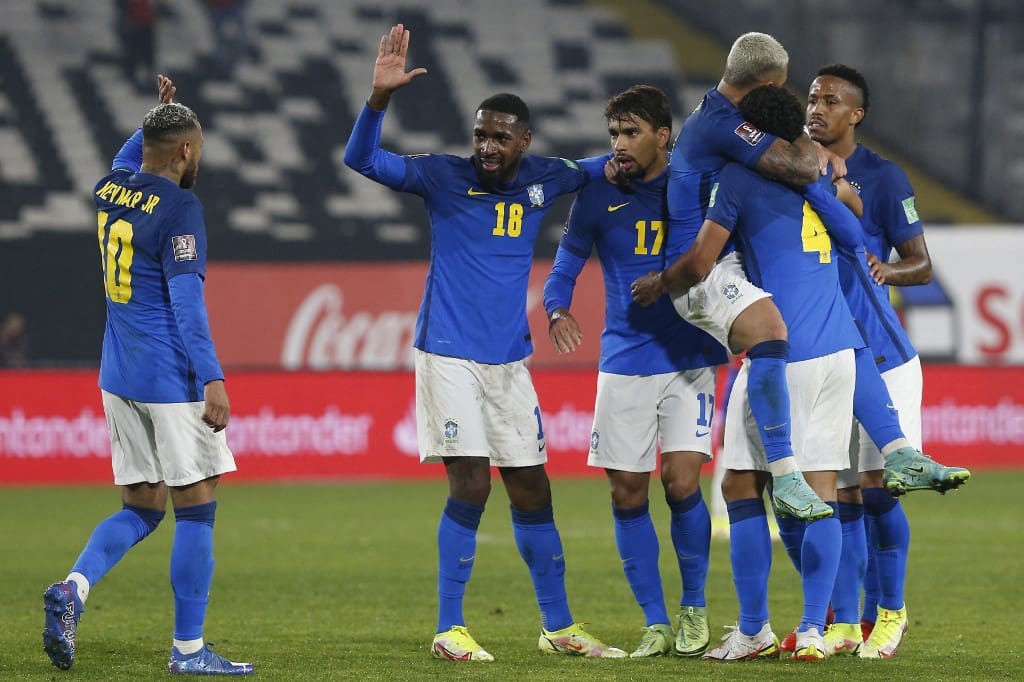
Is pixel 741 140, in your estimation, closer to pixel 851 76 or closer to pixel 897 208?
pixel 851 76

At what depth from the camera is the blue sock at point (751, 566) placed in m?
5.86

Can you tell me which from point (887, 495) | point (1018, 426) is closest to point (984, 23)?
point (1018, 426)

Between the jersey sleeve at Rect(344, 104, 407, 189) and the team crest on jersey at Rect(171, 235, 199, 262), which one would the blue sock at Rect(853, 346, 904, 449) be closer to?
the jersey sleeve at Rect(344, 104, 407, 189)

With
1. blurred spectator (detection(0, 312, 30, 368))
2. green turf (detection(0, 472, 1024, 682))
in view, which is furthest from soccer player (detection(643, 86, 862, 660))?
blurred spectator (detection(0, 312, 30, 368))

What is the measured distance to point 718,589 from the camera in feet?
28.0

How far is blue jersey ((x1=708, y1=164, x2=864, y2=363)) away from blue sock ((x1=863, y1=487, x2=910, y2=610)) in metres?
0.99

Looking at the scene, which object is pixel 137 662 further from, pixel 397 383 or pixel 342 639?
pixel 397 383

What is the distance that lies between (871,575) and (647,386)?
136 cm

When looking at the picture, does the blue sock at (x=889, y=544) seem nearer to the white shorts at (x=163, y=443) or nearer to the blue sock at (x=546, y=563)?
the blue sock at (x=546, y=563)

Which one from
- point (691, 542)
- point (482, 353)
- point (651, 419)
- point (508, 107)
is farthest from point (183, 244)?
point (691, 542)

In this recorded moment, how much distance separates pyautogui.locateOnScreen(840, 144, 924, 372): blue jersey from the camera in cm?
645

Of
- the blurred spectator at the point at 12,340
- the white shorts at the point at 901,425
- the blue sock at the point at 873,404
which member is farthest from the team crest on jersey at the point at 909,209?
the blurred spectator at the point at 12,340

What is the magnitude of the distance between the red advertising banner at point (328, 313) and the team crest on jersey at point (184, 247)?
41.0 ft

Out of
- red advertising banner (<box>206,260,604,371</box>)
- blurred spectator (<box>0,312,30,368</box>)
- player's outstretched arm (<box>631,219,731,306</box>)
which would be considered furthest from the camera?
red advertising banner (<box>206,260,604,371</box>)
